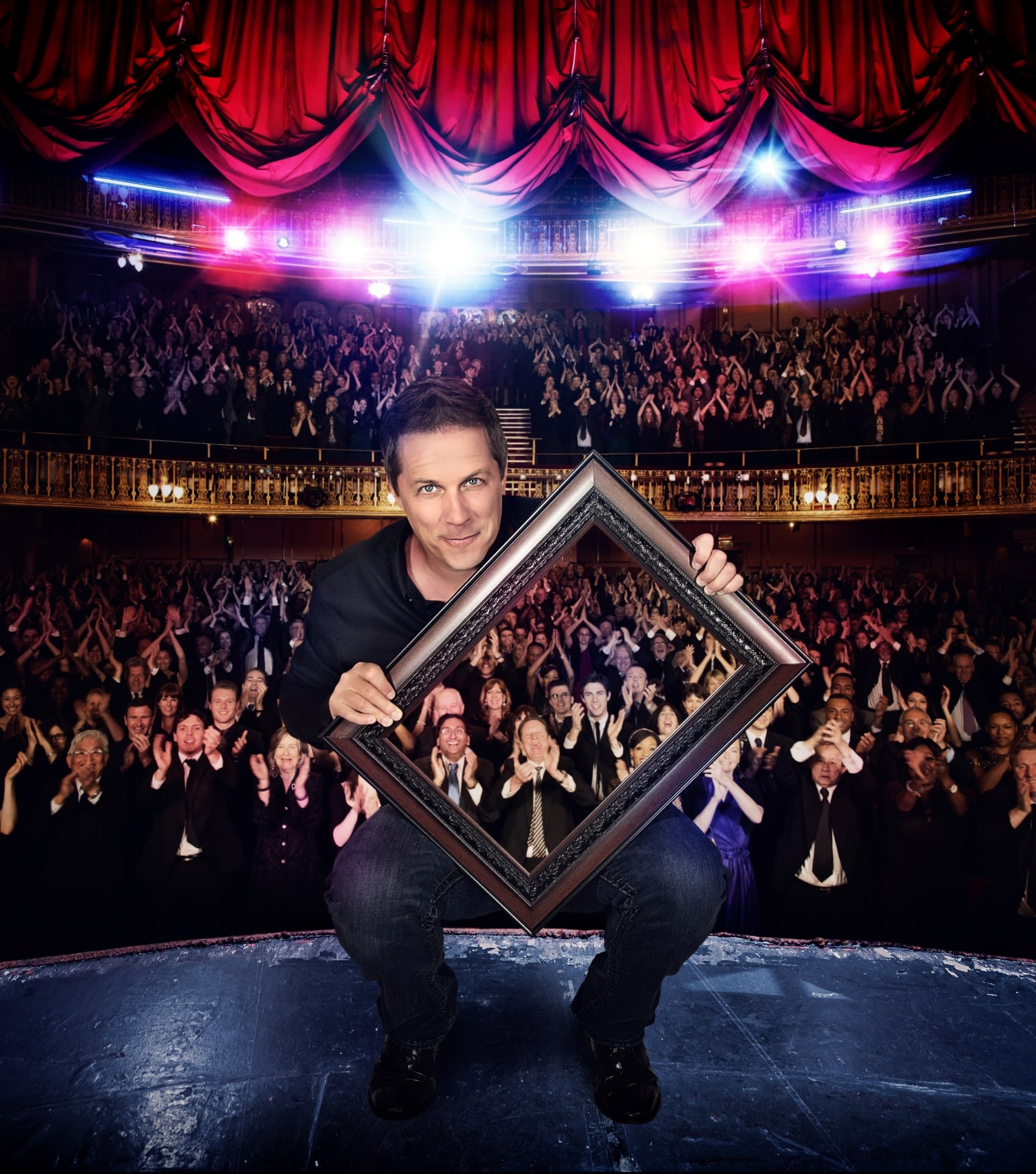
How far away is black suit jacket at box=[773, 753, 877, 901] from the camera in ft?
11.2

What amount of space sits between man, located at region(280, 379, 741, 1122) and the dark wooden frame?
0.07 meters

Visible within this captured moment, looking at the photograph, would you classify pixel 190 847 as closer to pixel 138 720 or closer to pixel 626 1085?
pixel 138 720

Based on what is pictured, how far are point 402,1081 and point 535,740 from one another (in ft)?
4.74

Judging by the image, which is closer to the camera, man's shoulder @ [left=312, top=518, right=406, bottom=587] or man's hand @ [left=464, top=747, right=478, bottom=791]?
man's shoulder @ [left=312, top=518, right=406, bottom=587]

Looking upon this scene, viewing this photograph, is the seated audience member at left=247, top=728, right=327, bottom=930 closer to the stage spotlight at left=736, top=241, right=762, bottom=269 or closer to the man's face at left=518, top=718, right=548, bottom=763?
the man's face at left=518, top=718, right=548, bottom=763

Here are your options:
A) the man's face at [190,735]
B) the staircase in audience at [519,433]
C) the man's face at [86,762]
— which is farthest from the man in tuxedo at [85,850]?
the staircase in audience at [519,433]

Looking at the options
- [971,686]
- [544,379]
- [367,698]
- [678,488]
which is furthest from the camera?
Result: [544,379]

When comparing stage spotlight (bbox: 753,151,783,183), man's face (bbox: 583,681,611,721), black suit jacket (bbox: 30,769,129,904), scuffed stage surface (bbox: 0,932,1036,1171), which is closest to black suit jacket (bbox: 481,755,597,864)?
scuffed stage surface (bbox: 0,932,1036,1171)

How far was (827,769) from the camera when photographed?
11.3 ft

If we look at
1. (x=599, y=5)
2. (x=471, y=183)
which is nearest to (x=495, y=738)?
(x=471, y=183)

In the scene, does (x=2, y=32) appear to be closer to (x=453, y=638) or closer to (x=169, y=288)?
(x=453, y=638)

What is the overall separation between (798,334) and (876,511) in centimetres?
263

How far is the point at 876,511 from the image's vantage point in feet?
29.1

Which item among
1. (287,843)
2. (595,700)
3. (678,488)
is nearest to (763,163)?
(595,700)
